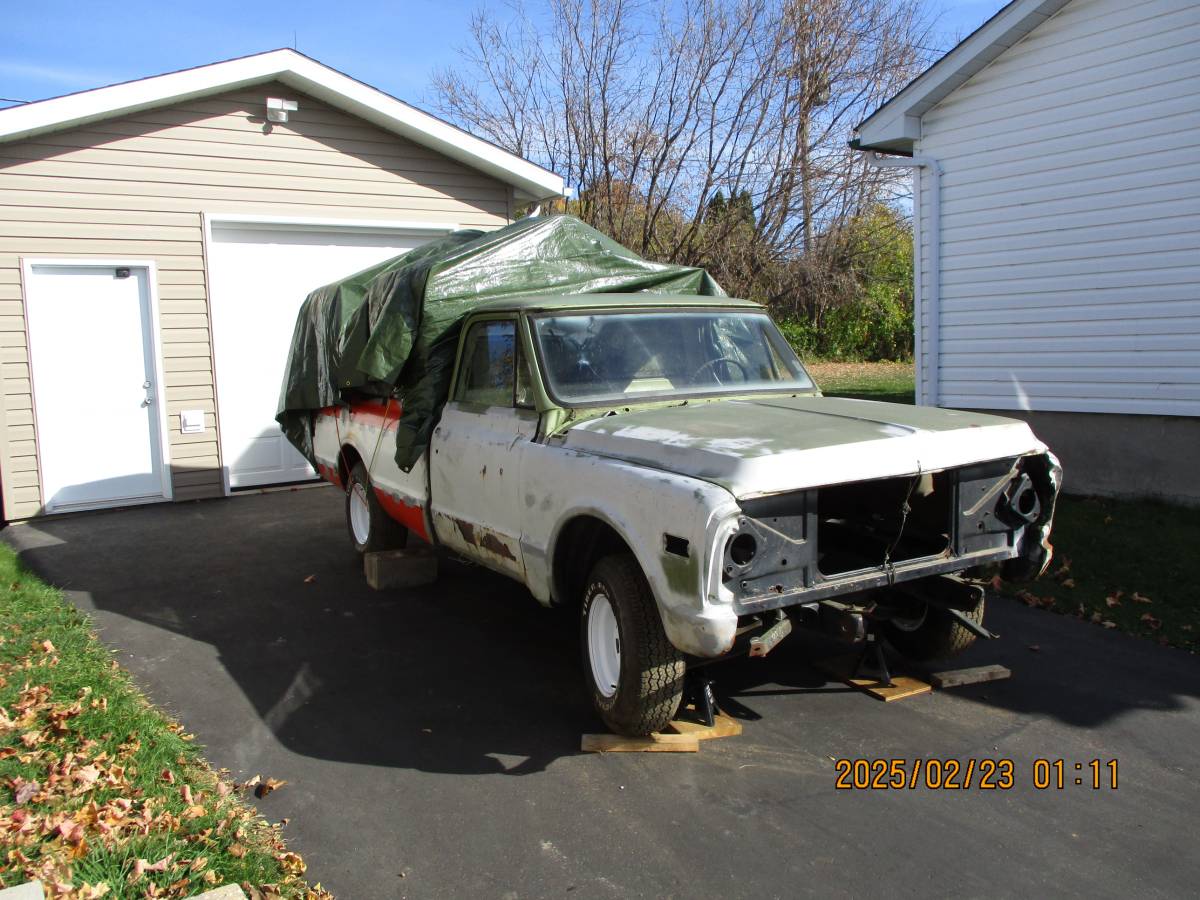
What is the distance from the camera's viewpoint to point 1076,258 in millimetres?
8992

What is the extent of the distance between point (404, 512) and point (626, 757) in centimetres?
278

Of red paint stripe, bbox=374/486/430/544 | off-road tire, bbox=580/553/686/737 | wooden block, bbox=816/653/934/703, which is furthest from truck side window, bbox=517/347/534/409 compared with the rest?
wooden block, bbox=816/653/934/703

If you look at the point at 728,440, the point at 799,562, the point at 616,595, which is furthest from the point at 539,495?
the point at 799,562

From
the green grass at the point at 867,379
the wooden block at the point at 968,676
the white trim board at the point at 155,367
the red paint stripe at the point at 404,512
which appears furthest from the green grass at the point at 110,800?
the green grass at the point at 867,379

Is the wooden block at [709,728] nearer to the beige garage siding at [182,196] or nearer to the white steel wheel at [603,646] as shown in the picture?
the white steel wheel at [603,646]

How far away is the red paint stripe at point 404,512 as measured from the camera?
5.99 meters

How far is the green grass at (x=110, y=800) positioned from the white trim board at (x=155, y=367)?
4.67 meters

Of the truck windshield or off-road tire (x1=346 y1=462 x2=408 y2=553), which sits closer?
the truck windshield

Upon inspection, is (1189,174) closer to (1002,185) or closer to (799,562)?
(1002,185)

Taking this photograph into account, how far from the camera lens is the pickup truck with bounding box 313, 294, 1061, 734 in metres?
3.57

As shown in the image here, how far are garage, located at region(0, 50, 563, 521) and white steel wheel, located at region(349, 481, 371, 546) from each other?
336 cm

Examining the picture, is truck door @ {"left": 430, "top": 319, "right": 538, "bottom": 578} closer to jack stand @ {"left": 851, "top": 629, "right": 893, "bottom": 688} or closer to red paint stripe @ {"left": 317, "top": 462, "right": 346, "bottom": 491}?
jack stand @ {"left": 851, "top": 629, "right": 893, "bottom": 688}

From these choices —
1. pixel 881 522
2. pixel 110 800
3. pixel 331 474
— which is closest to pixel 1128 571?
pixel 881 522

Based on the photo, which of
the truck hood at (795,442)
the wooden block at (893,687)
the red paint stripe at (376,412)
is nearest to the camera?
the truck hood at (795,442)
